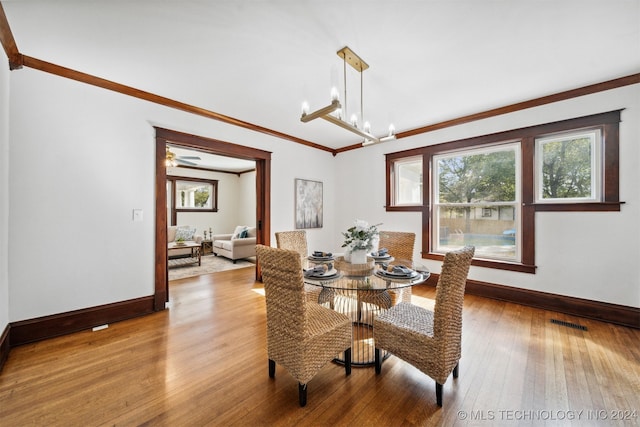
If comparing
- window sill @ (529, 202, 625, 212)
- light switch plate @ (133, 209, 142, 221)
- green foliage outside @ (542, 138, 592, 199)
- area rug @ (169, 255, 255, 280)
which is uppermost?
green foliage outside @ (542, 138, 592, 199)

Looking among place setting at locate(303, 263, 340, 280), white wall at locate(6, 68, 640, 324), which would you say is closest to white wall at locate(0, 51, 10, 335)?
white wall at locate(6, 68, 640, 324)

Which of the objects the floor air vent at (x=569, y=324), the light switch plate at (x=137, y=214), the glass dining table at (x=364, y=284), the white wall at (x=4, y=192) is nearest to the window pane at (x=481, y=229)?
the floor air vent at (x=569, y=324)

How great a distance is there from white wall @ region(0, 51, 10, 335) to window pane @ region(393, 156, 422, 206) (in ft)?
15.7

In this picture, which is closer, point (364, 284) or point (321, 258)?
point (364, 284)

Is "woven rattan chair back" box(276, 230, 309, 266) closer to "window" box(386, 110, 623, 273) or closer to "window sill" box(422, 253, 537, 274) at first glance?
"window" box(386, 110, 623, 273)

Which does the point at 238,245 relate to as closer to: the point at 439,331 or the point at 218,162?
the point at 218,162

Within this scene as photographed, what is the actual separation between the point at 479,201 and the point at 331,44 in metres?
3.05

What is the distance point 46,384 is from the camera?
176cm

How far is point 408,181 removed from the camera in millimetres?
4539

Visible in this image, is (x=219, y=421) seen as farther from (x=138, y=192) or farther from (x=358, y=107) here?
(x=358, y=107)

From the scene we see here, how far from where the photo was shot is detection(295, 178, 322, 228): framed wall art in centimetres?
479

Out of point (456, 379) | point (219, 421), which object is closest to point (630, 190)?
point (456, 379)

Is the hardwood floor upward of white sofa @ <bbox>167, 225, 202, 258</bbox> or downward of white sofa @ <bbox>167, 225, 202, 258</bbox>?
downward

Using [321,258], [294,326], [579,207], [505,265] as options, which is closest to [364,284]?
[294,326]
